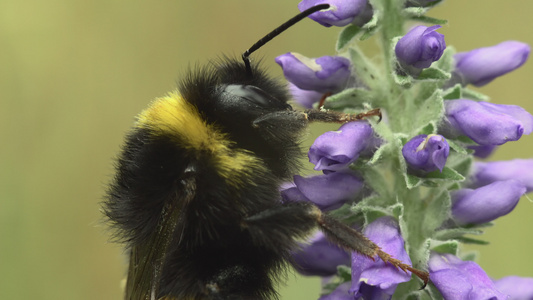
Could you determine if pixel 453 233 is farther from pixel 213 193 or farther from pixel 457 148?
pixel 213 193

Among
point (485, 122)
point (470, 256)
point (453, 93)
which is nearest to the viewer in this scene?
point (485, 122)

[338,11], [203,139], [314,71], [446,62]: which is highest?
[338,11]

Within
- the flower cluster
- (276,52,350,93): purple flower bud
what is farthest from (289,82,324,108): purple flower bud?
(276,52,350,93): purple flower bud

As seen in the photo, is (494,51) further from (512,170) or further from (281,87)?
(281,87)

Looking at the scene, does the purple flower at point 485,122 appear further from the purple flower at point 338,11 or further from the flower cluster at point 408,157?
the purple flower at point 338,11

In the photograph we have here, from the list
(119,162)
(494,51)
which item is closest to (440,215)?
(494,51)

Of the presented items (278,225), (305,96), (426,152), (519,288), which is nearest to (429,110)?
(426,152)

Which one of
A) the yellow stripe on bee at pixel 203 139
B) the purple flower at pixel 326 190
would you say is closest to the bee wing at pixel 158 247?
the yellow stripe on bee at pixel 203 139
